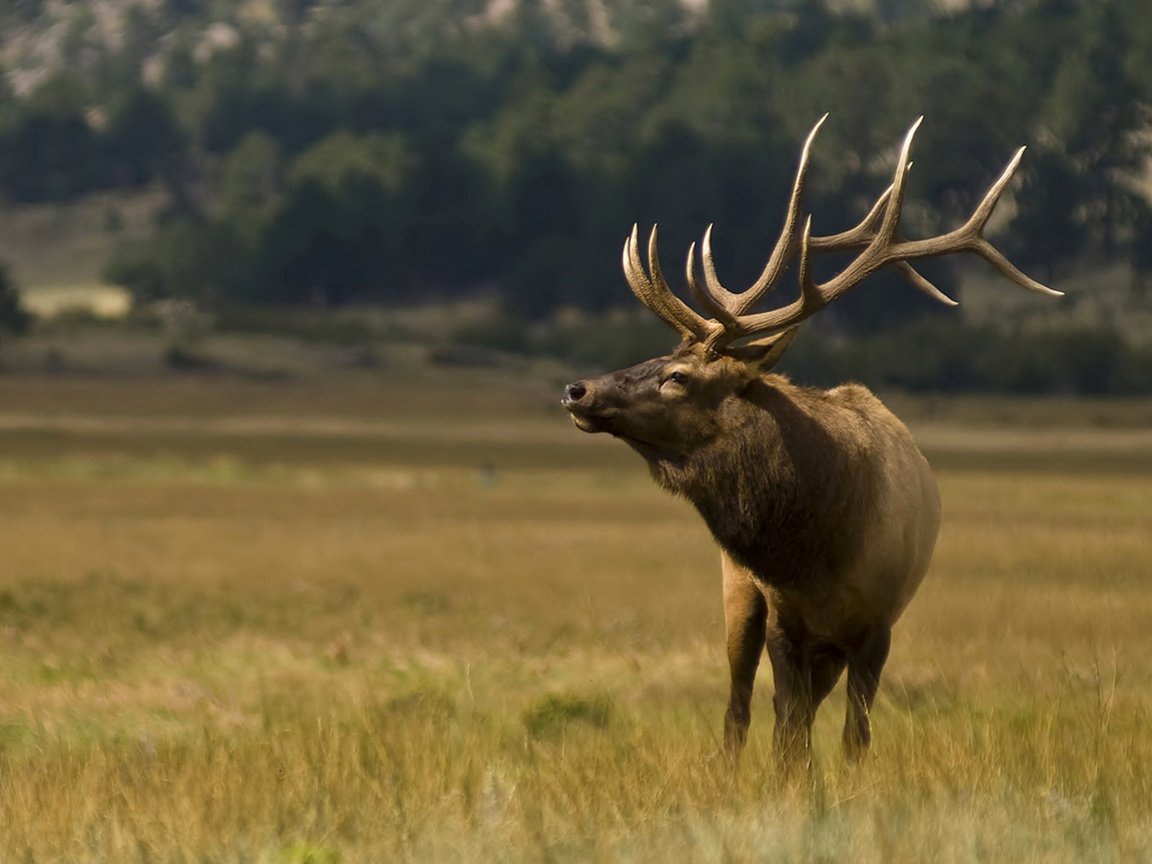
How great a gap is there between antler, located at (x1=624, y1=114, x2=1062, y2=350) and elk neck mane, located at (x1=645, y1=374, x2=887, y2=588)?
29 cm

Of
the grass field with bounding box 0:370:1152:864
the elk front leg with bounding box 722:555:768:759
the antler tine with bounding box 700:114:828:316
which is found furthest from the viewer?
the elk front leg with bounding box 722:555:768:759

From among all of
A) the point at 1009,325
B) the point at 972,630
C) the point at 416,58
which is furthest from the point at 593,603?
the point at 416,58

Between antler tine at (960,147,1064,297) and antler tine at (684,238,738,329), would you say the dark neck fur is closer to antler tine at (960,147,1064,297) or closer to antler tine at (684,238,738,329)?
antler tine at (684,238,738,329)

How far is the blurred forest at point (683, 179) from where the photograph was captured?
270ft

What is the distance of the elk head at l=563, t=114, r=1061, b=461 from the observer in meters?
10.3

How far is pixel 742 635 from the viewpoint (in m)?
11.1

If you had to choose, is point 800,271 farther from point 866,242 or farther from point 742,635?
point 742,635

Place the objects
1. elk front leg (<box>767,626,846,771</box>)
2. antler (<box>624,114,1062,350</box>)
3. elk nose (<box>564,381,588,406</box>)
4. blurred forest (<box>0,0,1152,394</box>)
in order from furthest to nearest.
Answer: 1. blurred forest (<box>0,0,1152,394</box>)
2. antler (<box>624,114,1062,350</box>)
3. elk front leg (<box>767,626,846,771</box>)
4. elk nose (<box>564,381,588,406</box>)

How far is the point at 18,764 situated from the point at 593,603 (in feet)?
32.1

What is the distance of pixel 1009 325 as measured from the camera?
81.6 meters

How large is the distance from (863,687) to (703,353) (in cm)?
148

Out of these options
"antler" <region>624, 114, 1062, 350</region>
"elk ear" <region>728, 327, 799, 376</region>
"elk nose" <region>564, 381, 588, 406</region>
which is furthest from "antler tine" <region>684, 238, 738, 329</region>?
"elk nose" <region>564, 381, 588, 406</region>

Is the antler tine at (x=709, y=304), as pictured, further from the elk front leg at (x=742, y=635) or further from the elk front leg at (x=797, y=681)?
the elk front leg at (x=797, y=681)

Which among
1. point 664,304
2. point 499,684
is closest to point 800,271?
point 664,304
